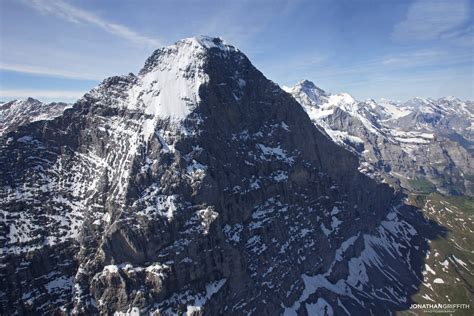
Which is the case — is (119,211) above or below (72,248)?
above

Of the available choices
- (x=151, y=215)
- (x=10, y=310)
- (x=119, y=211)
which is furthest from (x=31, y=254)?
(x=151, y=215)

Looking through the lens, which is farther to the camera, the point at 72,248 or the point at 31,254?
the point at 72,248

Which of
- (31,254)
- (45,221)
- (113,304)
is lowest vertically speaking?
(113,304)

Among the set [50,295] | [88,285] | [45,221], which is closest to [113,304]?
[88,285]

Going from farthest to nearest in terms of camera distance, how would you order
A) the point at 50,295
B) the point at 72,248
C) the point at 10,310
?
the point at 72,248
the point at 50,295
the point at 10,310

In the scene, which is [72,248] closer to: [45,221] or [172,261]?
[45,221]

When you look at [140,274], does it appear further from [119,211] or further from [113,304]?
[119,211]

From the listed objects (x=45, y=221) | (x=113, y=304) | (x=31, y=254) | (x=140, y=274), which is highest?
(x=45, y=221)

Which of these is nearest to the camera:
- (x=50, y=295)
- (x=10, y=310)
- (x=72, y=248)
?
(x=10, y=310)

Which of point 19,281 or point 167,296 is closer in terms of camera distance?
point 19,281
